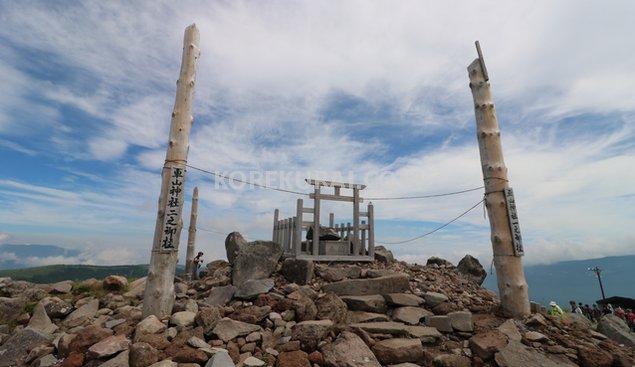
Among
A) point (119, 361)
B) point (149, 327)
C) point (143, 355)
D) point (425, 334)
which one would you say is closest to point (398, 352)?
point (425, 334)

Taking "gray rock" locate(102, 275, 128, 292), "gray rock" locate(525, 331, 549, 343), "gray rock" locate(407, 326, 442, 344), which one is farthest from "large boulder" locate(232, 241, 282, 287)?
Answer: "gray rock" locate(525, 331, 549, 343)

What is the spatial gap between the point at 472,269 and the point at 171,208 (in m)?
12.1

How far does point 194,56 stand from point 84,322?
257 inches

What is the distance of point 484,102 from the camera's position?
8258 mm

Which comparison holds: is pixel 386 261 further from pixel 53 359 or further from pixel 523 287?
pixel 53 359

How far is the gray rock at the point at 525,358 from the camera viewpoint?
4914 mm

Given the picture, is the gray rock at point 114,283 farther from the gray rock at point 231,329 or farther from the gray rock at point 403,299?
the gray rock at point 403,299

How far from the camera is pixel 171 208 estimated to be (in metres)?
6.80

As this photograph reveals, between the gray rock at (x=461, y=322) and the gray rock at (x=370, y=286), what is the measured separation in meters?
1.77

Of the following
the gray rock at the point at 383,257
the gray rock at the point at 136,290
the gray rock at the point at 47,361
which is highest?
the gray rock at the point at 383,257

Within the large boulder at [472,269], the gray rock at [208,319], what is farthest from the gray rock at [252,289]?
the large boulder at [472,269]

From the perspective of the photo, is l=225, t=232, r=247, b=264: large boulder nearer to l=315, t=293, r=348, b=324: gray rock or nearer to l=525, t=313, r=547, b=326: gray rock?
l=315, t=293, r=348, b=324: gray rock

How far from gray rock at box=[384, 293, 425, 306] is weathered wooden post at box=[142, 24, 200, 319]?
15.6 feet

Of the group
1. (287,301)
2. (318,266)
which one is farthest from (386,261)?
(287,301)
